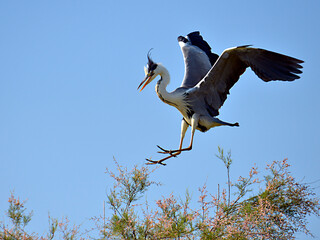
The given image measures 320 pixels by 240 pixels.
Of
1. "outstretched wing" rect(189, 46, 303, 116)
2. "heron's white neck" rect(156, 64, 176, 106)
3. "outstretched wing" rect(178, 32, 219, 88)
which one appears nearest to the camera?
"outstretched wing" rect(189, 46, 303, 116)

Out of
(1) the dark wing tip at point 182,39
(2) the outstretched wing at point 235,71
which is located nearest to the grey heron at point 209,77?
(2) the outstretched wing at point 235,71

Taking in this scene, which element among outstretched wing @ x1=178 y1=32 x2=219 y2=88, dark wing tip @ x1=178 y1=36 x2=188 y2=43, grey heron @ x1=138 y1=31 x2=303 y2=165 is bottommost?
grey heron @ x1=138 y1=31 x2=303 y2=165

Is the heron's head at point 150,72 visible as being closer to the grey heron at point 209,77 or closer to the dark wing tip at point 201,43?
the grey heron at point 209,77

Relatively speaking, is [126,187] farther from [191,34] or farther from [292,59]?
[191,34]

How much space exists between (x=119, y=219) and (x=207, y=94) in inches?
125

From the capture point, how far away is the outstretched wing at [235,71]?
251 inches

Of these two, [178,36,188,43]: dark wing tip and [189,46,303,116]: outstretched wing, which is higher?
[178,36,188,43]: dark wing tip

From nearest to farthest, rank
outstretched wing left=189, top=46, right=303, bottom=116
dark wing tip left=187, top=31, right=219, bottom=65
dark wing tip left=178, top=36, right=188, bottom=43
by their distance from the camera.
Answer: outstretched wing left=189, top=46, right=303, bottom=116
dark wing tip left=187, top=31, right=219, bottom=65
dark wing tip left=178, top=36, right=188, bottom=43

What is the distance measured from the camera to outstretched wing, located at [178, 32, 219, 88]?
7.90 m

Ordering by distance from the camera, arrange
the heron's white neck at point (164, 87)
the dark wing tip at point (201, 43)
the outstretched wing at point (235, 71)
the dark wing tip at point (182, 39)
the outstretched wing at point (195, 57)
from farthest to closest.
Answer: the dark wing tip at point (182, 39), the dark wing tip at point (201, 43), the outstretched wing at point (195, 57), the heron's white neck at point (164, 87), the outstretched wing at point (235, 71)

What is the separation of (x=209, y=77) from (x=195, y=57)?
1383 mm

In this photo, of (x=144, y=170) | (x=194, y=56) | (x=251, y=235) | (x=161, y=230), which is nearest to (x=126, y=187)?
(x=144, y=170)

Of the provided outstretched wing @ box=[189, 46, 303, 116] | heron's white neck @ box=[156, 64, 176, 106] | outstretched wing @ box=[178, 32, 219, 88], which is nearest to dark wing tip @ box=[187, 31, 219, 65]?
outstretched wing @ box=[178, 32, 219, 88]

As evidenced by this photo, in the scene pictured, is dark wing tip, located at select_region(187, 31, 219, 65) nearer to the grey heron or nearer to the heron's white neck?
the grey heron
